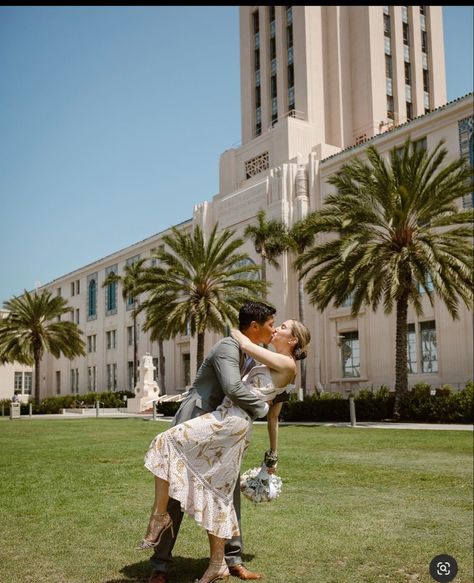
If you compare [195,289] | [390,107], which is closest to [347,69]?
[390,107]

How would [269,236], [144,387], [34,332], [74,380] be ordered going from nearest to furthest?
[269,236], [144,387], [34,332], [74,380]

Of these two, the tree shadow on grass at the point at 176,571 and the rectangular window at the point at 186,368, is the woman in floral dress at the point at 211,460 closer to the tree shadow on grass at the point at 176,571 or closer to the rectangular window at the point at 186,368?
the tree shadow on grass at the point at 176,571

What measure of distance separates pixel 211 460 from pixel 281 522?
2404 mm

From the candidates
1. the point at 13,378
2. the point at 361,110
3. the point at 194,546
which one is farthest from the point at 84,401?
the point at 194,546

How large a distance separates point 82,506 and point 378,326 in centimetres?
3059

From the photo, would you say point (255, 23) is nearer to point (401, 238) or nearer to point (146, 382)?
point (146, 382)

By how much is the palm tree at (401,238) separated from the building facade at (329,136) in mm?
8841

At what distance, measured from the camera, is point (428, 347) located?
33625 millimetres

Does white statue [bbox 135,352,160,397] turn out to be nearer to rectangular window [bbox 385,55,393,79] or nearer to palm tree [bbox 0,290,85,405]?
palm tree [bbox 0,290,85,405]

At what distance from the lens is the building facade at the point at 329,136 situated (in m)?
33.9

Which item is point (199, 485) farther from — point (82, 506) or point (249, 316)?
point (82, 506)

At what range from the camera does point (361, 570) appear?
462cm

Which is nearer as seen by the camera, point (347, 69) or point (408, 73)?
point (347, 69)

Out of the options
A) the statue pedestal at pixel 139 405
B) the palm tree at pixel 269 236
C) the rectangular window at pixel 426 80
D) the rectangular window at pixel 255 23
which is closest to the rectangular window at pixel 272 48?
the rectangular window at pixel 255 23
